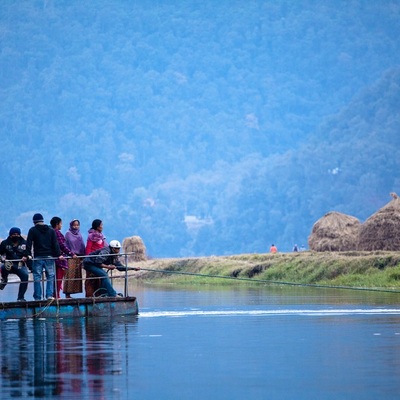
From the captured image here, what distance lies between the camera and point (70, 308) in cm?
2552

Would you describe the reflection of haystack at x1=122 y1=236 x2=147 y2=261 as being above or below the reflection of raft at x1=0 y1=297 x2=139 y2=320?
above

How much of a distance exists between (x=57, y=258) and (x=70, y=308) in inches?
43.0

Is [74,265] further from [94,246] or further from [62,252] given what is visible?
[94,246]

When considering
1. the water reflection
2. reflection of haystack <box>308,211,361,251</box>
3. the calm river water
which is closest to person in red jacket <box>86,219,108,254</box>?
the calm river water

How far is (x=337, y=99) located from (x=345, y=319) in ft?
416

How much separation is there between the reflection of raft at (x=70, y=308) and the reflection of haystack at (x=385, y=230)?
26501mm

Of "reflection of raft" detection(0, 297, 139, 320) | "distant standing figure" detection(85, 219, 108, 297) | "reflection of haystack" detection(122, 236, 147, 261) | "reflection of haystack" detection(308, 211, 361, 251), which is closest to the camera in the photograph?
"reflection of raft" detection(0, 297, 139, 320)

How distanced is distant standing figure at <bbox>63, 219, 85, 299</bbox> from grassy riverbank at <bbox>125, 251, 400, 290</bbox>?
5.85 metres

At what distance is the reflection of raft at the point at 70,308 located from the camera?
25281 millimetres

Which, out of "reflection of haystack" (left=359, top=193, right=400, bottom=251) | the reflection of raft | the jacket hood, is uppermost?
"reflection of haystack" (left=359, top=193, right=400, bottom=251)

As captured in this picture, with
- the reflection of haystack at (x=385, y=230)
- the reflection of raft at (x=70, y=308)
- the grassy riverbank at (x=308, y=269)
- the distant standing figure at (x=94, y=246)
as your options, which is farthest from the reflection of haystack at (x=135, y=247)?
the reflection of raft at (x=70, y=308)

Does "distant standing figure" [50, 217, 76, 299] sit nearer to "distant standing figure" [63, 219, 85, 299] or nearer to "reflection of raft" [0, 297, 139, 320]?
"distant standing figure" [63, 219, 85, 299]

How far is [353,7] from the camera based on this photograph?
161375 mm

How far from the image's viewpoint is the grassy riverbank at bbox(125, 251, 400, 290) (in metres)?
41.6
